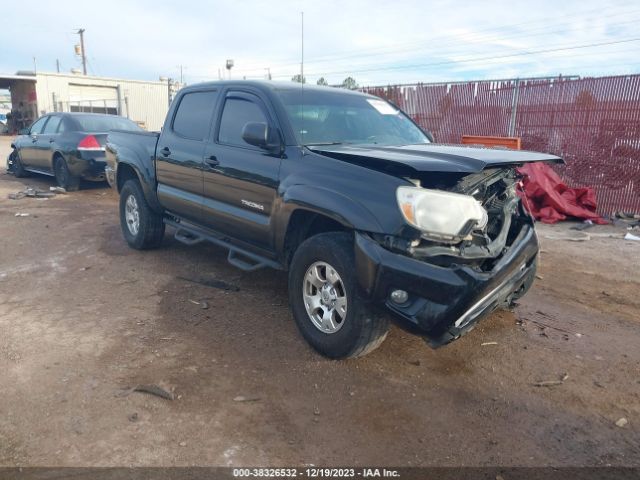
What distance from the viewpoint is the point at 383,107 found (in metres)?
4.90

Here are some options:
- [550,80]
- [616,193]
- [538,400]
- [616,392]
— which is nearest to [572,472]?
[538,400]

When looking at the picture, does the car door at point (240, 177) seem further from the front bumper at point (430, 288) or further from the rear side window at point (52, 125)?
the rear side window at point (52, 125)

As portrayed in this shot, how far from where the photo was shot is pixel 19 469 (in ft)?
8.07

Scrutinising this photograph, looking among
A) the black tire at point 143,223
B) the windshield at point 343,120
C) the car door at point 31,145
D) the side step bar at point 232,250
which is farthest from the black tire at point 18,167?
the windshield at point 343,120

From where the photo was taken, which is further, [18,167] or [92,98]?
[92,98]

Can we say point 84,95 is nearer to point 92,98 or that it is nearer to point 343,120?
point 92,98

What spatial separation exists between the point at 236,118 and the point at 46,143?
8513mm

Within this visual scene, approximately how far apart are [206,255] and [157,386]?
9.95 feet

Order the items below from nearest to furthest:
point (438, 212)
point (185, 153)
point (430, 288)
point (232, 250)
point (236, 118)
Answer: point (430, 288) → point (438, 212) → point (236, 118) → point (232, 250) → point (185, 153)

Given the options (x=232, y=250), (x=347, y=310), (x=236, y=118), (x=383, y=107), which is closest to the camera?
(x=347, y=310)

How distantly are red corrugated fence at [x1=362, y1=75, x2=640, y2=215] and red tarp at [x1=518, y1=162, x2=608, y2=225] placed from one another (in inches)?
16.4

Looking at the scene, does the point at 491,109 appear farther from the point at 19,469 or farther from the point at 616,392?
the point at 19,469

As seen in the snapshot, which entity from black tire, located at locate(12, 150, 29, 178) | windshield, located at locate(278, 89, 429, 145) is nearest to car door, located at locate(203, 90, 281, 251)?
windshield, located at locate(278, 89, 429, 145)

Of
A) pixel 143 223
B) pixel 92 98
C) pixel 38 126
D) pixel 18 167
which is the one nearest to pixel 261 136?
pixel 143 223
